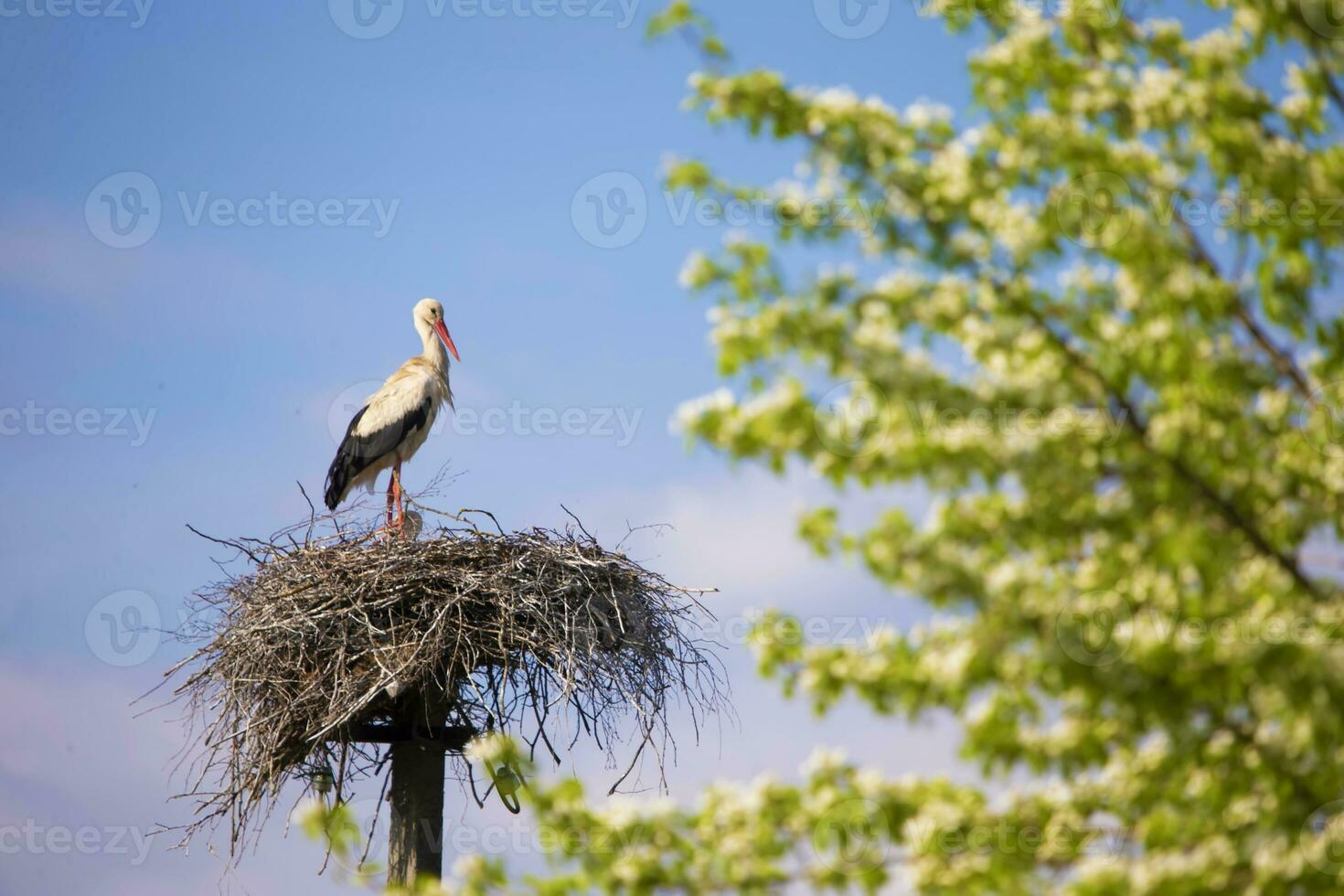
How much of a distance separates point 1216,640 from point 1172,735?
0.45 metres

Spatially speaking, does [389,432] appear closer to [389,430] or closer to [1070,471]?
[389,430]

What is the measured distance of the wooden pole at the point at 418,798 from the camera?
8.87 meters

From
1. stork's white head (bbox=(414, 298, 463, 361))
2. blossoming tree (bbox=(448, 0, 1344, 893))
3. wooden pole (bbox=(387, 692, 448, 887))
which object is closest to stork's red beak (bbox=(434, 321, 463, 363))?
stork's white head (bbox=(414, 298, 463, 361))

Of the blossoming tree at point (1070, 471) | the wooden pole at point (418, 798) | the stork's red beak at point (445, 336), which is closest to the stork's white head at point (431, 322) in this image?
the stork's red beak at point (445, 336)

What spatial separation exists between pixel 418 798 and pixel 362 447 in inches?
215

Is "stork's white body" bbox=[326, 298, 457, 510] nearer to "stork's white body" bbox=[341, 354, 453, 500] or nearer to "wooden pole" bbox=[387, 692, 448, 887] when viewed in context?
"stork's white body" bbox=[341, 354, 453, 500]

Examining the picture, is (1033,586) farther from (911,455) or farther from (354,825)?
(354,825)

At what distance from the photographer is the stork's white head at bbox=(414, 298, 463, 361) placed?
1502cm

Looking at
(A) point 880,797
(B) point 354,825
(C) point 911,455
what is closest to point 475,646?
(B) point 354,825

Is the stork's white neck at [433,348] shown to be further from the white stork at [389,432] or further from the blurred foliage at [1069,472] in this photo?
the blurred foliage at [1069,472]

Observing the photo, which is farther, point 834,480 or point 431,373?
point 431,373

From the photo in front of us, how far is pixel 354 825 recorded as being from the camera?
219 inches

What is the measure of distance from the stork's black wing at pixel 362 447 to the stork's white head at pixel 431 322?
3.93ft

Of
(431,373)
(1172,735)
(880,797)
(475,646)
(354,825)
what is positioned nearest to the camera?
(1172,735)
